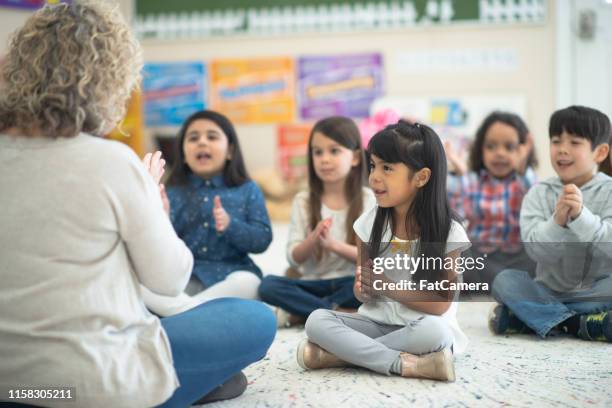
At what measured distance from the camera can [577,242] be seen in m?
1.75

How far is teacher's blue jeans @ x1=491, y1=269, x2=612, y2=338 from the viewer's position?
5.75ft

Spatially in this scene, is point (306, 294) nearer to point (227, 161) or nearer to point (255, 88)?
point (227, 161)

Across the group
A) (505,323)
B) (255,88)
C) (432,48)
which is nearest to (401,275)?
(505,323)

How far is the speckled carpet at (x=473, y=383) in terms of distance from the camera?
1.27 meters

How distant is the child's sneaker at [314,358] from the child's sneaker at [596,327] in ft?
2.15

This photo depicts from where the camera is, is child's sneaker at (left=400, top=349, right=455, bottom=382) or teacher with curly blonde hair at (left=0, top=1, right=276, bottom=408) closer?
teacher with curly blonde hair at (left=0, top=1, right=276, bottom=408)

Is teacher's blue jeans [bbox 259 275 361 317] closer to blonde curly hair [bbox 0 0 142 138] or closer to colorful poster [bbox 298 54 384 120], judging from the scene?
blonde curly hair [bbox 0 0 142 138]

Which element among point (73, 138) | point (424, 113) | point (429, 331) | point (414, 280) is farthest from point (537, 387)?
point (424, 113)

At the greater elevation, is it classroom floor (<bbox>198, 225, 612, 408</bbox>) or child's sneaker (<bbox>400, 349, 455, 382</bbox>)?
child's sneaker (<bbox>400, 349, 455, 382</bbox>)

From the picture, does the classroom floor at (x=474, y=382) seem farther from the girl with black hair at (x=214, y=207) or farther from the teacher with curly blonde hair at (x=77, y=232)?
the girl with black hair at (x=214, y=207)

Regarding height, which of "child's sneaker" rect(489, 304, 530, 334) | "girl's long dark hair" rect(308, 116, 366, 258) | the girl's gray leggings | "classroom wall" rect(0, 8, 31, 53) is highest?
"classroom wall" rect(0, 8, 31, 53)

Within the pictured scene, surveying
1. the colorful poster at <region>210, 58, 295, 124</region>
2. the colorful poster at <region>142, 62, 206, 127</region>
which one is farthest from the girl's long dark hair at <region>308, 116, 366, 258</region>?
the colorful poster at <region>142, 62, 206, 127</region>

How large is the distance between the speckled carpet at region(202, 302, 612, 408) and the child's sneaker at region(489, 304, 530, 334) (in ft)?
0.43

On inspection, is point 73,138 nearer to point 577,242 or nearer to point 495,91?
point 577,242
